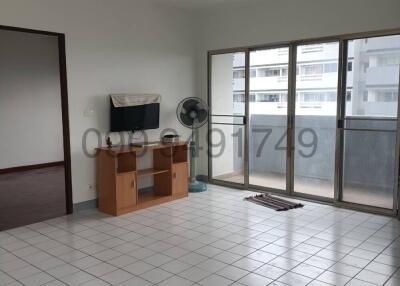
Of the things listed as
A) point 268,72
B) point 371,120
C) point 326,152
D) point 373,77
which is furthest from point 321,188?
point 268,72

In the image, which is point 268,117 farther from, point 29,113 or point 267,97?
point 29,113

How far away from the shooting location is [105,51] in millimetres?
5133

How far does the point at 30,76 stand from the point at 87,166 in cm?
399

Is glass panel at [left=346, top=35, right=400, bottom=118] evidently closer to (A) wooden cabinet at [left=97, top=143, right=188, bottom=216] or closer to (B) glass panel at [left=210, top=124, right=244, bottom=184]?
(B) glass panel at [left=210, top=124, right=244, bottom=184]

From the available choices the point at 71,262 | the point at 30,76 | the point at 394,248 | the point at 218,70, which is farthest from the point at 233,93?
the point at 30,76

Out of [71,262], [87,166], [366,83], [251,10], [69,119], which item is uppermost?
[251,10]

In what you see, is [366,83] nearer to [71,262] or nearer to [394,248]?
[394,248]

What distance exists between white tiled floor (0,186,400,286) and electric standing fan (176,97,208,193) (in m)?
1.08

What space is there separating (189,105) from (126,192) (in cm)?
177

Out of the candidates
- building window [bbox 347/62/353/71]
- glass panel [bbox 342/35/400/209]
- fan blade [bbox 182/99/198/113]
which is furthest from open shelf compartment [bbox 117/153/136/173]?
building window [bbox 347/62/353/71]

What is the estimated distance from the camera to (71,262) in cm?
345

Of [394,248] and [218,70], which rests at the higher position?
[218,70]

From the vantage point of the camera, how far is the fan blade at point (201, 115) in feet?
19.7

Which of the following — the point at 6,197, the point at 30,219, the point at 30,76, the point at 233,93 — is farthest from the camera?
the point at 30,76
